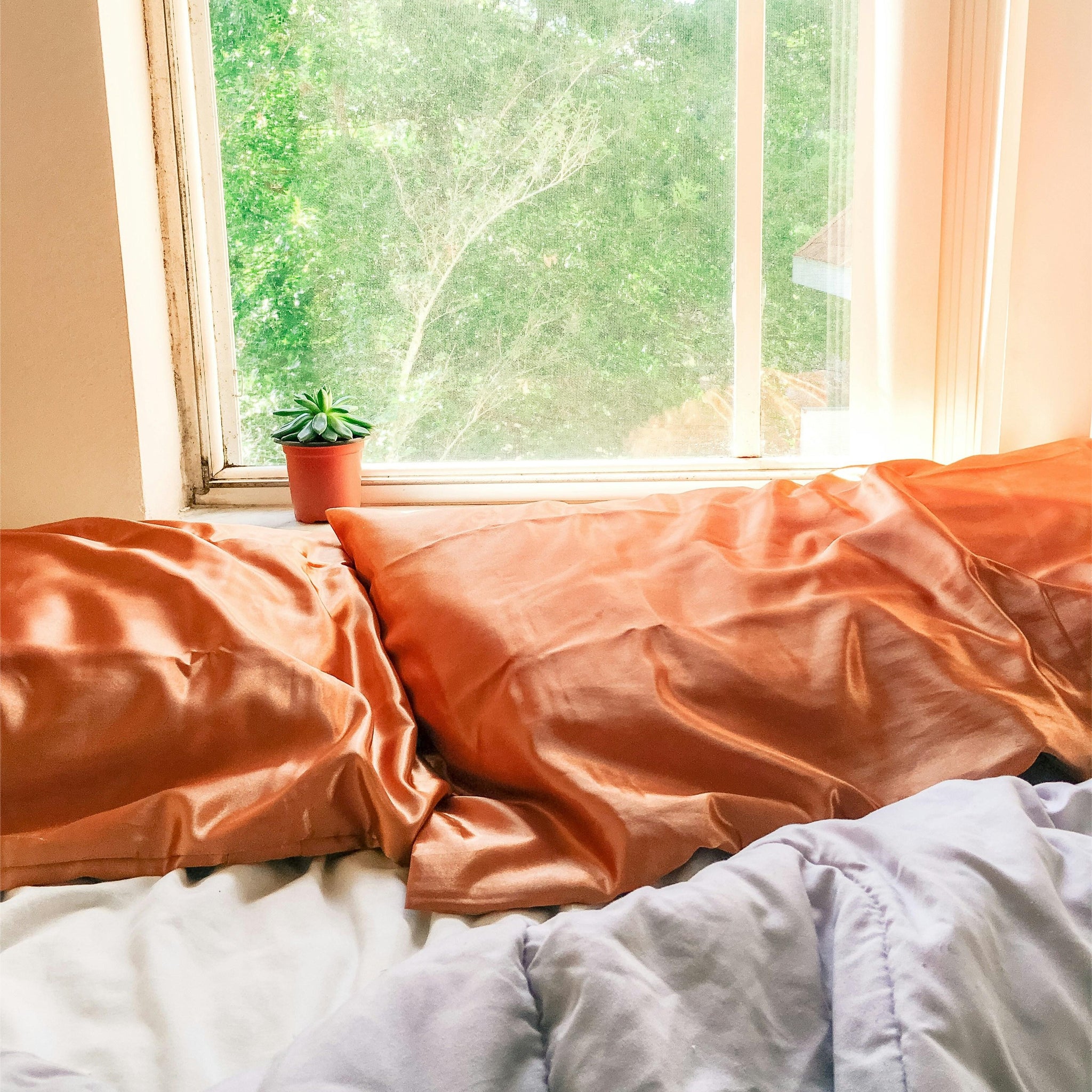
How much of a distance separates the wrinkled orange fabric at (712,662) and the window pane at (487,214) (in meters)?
0.83

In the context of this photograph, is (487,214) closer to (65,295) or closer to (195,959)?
(65,295)

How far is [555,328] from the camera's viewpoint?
84.6 inches

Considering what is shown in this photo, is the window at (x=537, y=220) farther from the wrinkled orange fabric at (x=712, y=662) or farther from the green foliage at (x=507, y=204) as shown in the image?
the wrinkled orange fabric at (x=712, y=662)

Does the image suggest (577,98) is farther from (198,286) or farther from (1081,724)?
(1081,724)

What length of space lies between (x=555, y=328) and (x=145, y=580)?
46.2 inches

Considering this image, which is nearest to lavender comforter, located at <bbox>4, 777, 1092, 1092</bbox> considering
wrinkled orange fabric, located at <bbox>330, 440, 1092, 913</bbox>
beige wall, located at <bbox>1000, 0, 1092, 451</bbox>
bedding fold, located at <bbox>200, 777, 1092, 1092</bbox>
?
bedding fold, located at <bbox>200, 777, 1092, 1092</bbox>

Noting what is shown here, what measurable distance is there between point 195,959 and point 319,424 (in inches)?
49.3

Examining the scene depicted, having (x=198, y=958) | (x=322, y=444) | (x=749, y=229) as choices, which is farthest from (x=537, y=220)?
(x=198, y=958)

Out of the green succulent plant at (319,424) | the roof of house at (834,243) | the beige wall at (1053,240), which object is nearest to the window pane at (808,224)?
the roof of house at (834,243)

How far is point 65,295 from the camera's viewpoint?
188 centimetres

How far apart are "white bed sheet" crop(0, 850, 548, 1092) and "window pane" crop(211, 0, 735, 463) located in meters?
1.32

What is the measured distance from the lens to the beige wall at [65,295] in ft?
5.95

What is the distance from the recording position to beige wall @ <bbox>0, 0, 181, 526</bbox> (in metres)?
1.81

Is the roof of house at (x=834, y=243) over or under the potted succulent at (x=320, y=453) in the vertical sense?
over
